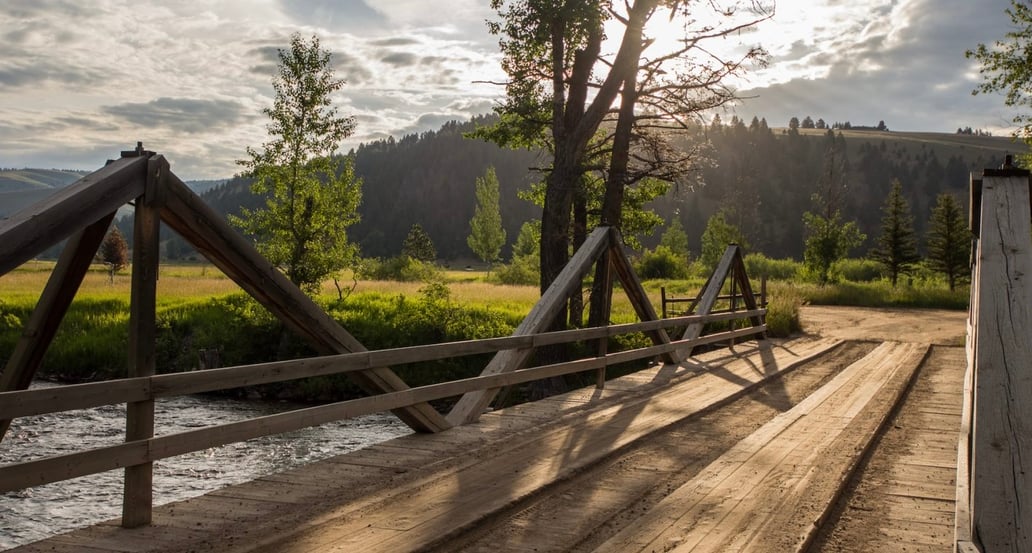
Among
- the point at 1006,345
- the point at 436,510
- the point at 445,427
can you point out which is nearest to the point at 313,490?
the point at 436,510

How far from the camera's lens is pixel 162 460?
13.6 metres

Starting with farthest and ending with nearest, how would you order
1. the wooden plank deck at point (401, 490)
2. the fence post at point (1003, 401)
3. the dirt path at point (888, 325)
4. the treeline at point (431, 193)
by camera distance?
1. the treeline at point (431, 193)
2. the dirt path at point (888, 325)
3. the wooden plank deck at point (401, 490)
4. the fence post at point (1003, 401)

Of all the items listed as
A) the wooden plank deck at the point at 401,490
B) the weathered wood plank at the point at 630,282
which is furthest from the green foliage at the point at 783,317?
the wooden plank deck at the point at 401,490

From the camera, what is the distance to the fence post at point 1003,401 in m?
2.97

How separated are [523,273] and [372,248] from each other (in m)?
97.8

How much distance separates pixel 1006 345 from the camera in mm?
3314

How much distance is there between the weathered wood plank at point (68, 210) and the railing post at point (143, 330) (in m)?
0.10

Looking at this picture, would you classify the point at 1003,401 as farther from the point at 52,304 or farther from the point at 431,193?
the point at 431,193

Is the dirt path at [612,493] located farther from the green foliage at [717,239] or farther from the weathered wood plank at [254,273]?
the green foliage at [717,239]

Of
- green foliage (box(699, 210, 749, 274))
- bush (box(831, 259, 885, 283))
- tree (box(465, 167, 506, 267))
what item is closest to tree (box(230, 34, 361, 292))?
green foliage (box(699, 210, 749, 274))

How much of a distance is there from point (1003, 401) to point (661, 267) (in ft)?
188

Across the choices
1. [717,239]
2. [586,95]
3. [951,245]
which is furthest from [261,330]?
[951,245]

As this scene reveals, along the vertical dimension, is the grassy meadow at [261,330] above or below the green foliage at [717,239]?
below

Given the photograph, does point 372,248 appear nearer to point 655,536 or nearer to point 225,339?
point 225,339
